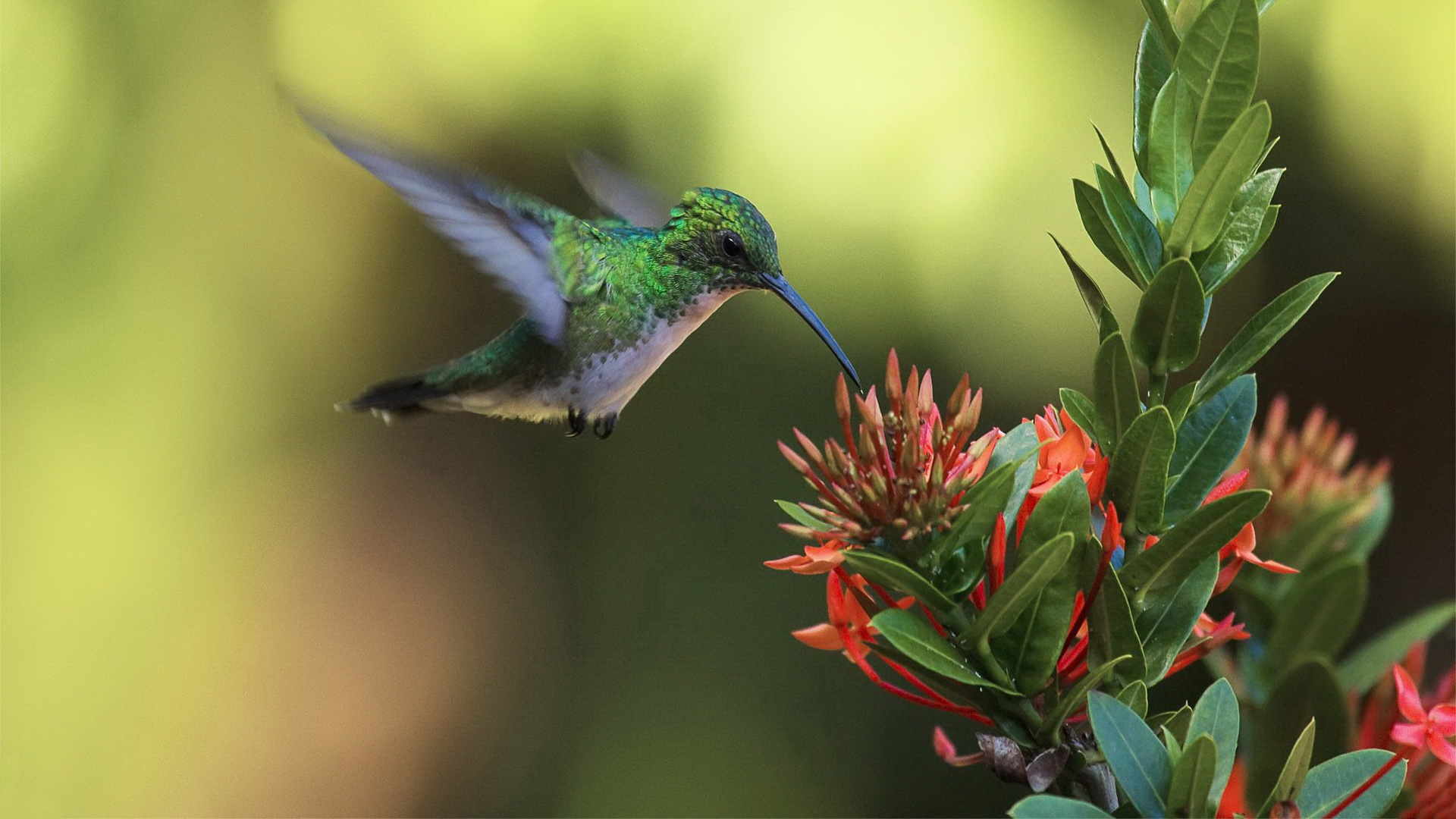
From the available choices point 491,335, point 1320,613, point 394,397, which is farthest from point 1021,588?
point 491,335

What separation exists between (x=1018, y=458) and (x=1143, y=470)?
91mm

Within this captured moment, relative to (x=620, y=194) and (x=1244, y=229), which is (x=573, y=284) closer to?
(x=620, y=194)

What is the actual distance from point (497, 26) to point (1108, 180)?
3.91 meters

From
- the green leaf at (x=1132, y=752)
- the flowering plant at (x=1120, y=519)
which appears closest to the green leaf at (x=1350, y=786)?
the flowering plant at (x=1120, y=519)

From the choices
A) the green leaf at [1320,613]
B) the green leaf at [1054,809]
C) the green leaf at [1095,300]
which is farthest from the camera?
the green leaf at [1320,613]

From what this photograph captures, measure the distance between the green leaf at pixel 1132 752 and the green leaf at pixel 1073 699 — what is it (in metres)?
0.02

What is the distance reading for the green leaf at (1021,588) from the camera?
71 cm

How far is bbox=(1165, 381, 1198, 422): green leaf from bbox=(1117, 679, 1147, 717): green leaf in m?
0.17

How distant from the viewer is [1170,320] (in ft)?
2.51

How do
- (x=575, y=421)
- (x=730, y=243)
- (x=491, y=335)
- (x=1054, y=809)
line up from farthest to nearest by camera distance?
(x=491, y=335)
(x=575, y=421)
(x=730, y=243)
(x=1054, y=809)

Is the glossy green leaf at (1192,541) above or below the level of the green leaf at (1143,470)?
below

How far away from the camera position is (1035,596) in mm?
757

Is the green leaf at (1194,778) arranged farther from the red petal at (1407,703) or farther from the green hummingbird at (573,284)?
the green hummingbird at (573,284)

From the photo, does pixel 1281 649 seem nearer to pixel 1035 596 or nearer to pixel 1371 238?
pixel 1035 596
